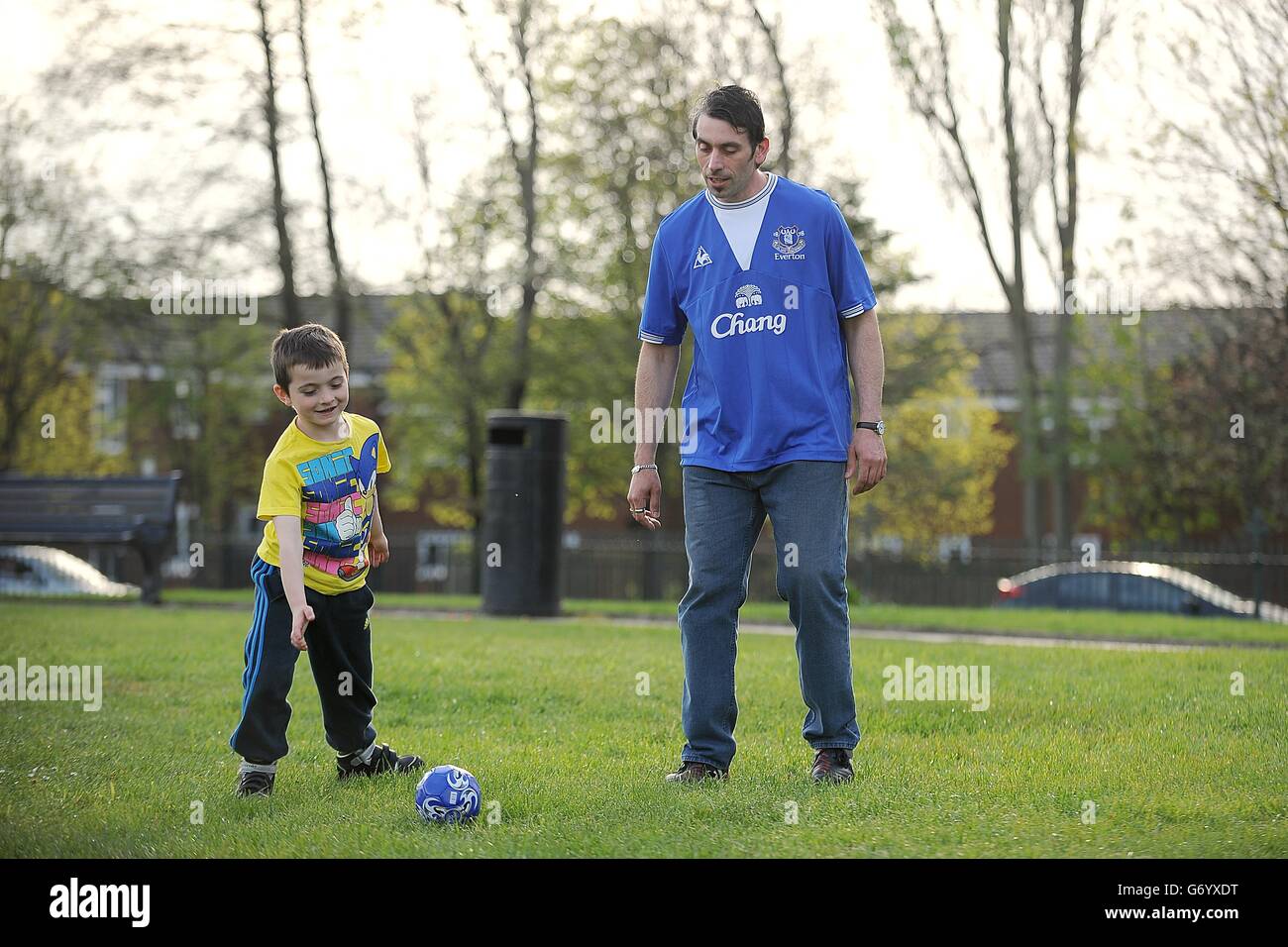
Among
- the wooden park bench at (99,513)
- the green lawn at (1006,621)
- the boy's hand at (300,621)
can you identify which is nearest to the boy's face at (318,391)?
the boy's hand at (300,621)

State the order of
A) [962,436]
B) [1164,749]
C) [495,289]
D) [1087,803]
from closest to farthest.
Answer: [1087,803], [1164,749], [495,289], [962,436]

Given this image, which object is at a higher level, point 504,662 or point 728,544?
point 728,544

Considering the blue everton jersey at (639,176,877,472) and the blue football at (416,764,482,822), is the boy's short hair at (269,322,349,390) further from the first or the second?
the blue football at (416,764,482,822)

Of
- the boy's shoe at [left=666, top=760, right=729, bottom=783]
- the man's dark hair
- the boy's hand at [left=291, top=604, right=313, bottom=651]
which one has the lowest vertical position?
the boy's shoe at [left=666, top=760, right=729, bottom=783]

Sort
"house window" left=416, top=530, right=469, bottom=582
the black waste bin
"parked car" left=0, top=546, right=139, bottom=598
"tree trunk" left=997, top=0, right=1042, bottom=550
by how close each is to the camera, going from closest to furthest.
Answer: the black waste bin < "parked car" left=0, top=546, right=139, bottom=598 < "tree trunk" left=997, top=0, right=1042, bottom=550 < "house window" left=416, top=530, right=469, bottom=582

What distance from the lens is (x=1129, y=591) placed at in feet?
70.1

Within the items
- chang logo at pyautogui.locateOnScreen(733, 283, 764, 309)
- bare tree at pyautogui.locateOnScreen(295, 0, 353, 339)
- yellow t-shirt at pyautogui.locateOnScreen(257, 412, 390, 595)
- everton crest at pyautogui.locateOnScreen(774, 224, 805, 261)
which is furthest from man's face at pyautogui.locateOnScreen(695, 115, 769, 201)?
bare tree at pyautogui.locateOnScreen(295, 0, 353, 339)

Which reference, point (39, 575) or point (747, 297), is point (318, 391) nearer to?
point (747, 297)

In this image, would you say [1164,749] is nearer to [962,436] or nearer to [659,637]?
[659,637]

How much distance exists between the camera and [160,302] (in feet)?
80.6

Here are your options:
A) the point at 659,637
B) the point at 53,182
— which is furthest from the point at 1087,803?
the point at 53,182

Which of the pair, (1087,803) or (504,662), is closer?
(1087,803)

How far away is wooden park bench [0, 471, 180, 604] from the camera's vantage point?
15938 mm
